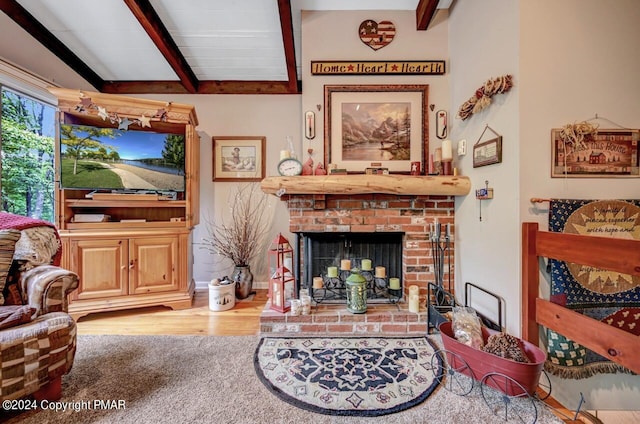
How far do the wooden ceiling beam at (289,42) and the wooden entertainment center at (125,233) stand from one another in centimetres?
111

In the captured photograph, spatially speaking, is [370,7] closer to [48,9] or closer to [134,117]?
[134,117]

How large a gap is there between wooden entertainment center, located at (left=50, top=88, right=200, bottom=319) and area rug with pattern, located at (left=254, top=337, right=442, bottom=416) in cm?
134

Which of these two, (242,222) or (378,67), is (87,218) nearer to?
(242,222)

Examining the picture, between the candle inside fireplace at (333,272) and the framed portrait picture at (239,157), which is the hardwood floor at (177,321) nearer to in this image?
the candle inside fireplace at (333,272)

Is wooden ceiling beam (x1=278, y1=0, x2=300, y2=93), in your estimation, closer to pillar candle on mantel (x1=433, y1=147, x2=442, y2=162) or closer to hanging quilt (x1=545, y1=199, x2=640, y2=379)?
pillar candle on mantel (x1=433, y1=147, x2=442, y2=162)

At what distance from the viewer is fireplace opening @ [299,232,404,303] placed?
233cm

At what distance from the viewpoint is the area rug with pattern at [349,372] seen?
133 centimetres

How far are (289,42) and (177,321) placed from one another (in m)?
2.74

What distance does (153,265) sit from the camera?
8.27 feet

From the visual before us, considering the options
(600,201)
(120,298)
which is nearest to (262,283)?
(120,298)

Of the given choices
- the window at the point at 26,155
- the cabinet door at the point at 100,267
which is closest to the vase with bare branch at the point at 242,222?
the cabinet door at the point at 100,267

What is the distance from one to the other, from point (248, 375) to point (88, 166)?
2.40 metres

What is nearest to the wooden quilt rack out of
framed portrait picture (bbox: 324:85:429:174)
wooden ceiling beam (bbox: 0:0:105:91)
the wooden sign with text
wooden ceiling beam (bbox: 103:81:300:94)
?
framed portrait picture (bbox: 324:85:429:174)

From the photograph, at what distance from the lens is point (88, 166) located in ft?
7.91
